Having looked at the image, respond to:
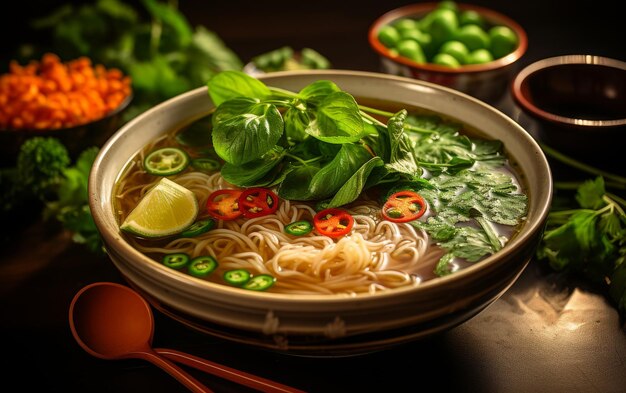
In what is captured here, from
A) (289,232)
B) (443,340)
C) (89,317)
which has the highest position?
(289,232)

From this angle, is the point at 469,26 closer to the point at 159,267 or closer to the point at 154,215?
the point at 154,215

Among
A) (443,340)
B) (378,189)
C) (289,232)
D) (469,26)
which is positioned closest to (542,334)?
(443,340)

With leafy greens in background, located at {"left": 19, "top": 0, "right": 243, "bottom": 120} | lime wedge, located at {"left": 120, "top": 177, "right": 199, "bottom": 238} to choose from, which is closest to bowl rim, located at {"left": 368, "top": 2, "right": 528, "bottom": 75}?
leafy greens in background, located at {"left": 19, "top": 0, "right": 243, "bottom": 120}

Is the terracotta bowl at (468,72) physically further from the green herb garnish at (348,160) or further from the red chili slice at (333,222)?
the red chili slice at (333,222)

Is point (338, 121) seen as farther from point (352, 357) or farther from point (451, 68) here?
point (451, 68)

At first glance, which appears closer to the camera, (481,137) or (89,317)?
(89,317)

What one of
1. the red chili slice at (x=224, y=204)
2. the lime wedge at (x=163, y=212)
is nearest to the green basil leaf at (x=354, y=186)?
the red chili slice at (x=224, y=204)

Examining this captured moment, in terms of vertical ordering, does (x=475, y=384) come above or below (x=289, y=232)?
below

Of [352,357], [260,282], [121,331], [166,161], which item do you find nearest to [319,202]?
[260,282]
